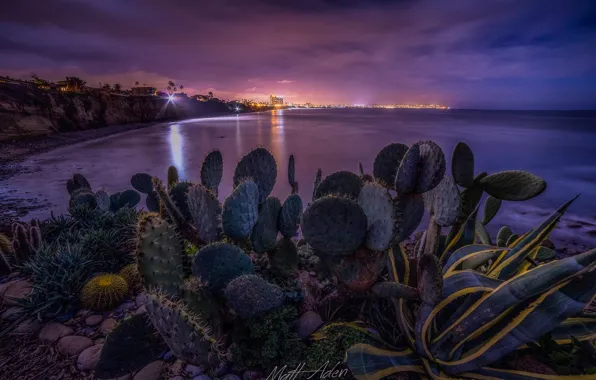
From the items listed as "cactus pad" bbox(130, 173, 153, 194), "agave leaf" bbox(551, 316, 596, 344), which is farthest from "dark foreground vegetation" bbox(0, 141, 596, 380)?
"cactus pad" bbox(130, 173, 153, 194)

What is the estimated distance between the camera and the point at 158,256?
2.08 meters

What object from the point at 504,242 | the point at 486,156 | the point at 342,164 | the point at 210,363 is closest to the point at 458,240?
the point at 504,242

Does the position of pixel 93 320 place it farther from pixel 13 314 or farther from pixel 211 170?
pixel 211 170

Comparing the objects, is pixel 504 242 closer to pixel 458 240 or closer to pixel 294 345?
pixel 458 240

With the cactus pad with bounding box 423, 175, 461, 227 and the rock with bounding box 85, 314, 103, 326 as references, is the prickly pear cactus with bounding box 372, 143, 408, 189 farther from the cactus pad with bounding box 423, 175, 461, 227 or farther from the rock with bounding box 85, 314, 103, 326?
the rock with bounding box 85, 314, 103, 326

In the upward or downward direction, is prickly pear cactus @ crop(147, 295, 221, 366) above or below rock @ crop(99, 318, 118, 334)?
above

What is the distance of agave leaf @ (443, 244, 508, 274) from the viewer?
86.1 inches

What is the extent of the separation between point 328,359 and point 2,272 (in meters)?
3.96

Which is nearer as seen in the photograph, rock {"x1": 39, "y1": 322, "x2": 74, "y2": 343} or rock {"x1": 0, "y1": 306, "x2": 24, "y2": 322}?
rock {"x1": 39, "y1": 322, "x2": 74, "y2": 343}

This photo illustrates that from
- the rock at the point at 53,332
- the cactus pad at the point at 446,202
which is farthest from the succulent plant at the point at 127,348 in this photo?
the cactus pad at the point at 446,202

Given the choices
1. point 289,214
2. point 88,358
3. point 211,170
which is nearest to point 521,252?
point 289,214

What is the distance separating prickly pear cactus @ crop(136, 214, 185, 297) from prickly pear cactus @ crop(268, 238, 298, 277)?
1070 mm

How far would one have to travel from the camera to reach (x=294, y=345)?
7.20ft

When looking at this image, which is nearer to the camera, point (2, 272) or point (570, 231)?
point (2, 272)
